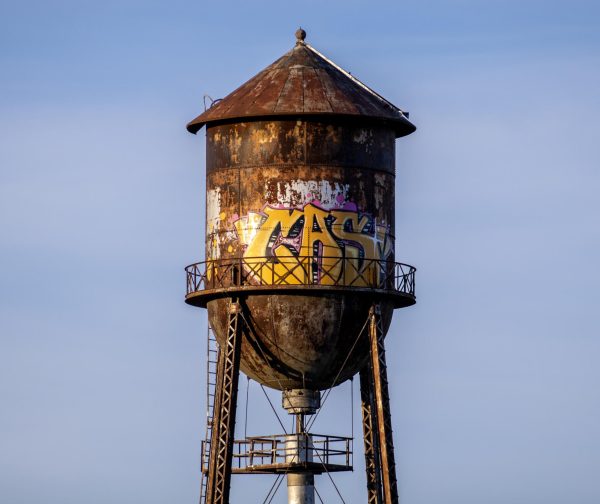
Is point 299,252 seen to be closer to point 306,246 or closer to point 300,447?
point 306,246

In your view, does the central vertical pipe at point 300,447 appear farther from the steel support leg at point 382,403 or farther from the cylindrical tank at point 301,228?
the steel support leg at point 382,403

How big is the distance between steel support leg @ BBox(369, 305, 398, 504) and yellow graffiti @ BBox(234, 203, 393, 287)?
130 centimetres

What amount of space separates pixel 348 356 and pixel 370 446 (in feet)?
10.3

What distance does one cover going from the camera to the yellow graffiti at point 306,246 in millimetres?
66688

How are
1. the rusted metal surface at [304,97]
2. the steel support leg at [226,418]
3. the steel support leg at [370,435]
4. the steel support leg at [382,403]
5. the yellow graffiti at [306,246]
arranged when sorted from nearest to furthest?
the steel support leg at [226,418]
the yellow graffiti at [306,246]
the steel support leg at [382,403]
the rusted metal surface at [304,97]
the steel support leg at [370,435]

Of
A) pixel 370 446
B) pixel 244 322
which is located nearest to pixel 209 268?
pixel 244 322

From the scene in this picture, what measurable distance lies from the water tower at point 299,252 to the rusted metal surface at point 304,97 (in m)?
0.06

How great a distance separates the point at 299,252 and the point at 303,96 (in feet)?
14.3

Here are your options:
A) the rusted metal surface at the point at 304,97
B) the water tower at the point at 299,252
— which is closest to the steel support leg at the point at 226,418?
the water tower at the point at 299,252

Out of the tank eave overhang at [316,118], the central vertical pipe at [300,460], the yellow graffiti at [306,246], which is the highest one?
the tank eave overhang at [316,118]

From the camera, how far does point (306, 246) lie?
66.8 meters

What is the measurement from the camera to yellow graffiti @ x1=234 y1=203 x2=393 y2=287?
66688mm

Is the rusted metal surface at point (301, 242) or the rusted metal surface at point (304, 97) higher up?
the rusted metal surface at point (304, 97)

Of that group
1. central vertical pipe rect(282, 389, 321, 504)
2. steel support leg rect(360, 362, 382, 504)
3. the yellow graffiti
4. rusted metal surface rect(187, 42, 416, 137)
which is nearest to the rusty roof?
rusted metal surface rect(187, 42, 416, 137)
